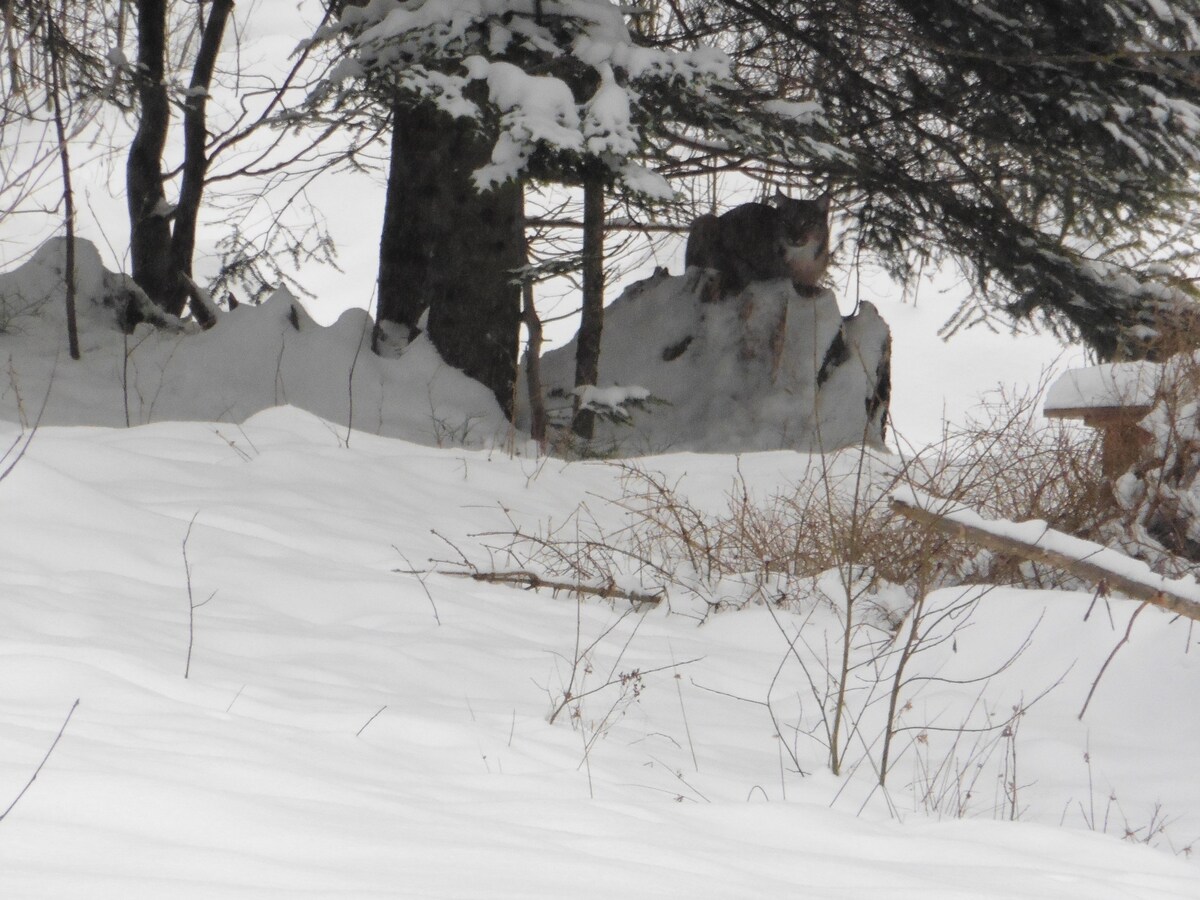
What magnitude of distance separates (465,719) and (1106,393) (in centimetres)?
401

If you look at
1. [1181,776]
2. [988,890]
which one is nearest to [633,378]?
[1181,776]

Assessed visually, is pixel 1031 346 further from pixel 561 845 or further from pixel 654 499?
pixel 561 845

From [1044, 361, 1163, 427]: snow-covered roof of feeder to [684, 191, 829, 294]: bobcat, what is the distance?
248 centimetres

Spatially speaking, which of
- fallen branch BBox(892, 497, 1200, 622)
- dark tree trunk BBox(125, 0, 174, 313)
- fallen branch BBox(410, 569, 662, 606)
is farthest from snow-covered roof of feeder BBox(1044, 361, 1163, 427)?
dark tree trunk BBox(125, 0, 174, 313)

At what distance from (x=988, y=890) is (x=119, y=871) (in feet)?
3.97

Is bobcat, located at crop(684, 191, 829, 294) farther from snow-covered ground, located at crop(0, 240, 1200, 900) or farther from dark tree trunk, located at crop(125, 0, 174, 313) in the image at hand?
dark tree trunk, located at crop(125, 0, 174, 313)

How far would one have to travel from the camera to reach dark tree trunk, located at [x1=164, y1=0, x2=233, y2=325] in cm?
916

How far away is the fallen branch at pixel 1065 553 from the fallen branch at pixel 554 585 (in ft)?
4.60

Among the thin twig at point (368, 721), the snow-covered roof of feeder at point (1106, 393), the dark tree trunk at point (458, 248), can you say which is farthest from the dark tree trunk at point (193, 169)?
the thin twig at point (368, 721)

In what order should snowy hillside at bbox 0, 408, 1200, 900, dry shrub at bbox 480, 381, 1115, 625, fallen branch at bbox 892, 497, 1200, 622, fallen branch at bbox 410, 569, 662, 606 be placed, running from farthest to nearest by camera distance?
dry shrub at bbox 480, 381, 1115, 625 → fallen branch at bbox 410, 569, 662, 606 → fallen branch at bbox 892, 497, 1200, 622 → snowy hillside at bbox 0, 408, 1200, 900

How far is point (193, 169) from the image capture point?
365 inches

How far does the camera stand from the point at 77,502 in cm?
347

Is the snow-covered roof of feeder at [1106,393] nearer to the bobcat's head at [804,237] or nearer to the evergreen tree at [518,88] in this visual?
the evergreen tree at [518,88]

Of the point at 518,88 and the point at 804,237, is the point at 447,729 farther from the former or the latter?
the point at 804,237
